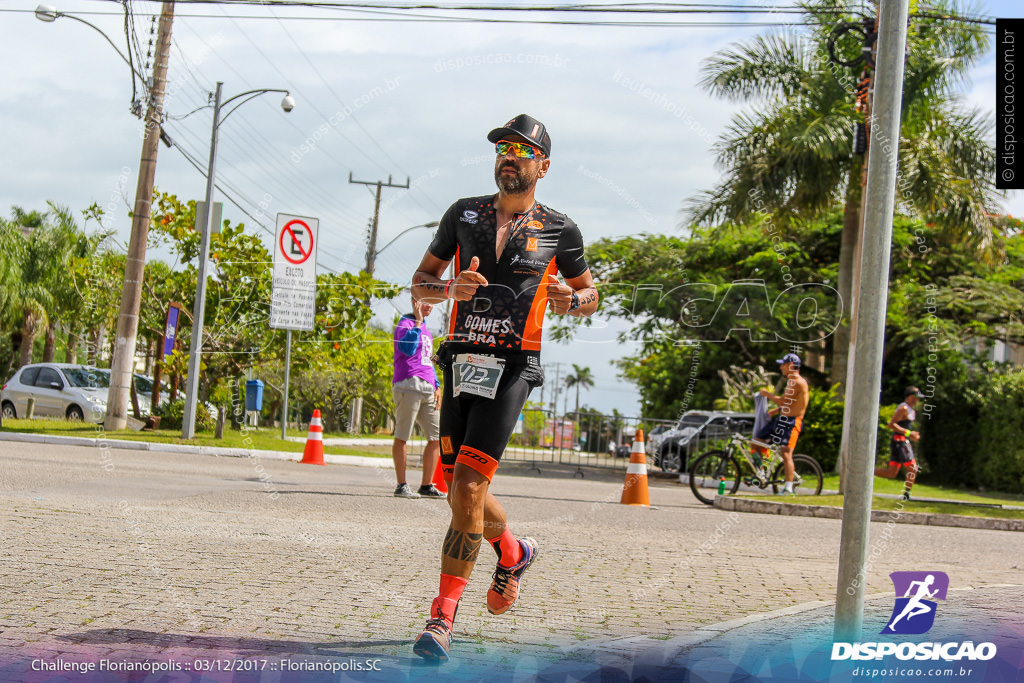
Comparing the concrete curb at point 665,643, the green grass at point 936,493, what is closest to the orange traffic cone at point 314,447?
the green grass at point 936,493

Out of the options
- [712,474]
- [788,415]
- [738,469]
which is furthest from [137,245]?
[788,415]

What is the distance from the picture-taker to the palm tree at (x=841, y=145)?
18.9 meters

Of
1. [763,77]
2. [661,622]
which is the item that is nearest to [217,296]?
[763,77]

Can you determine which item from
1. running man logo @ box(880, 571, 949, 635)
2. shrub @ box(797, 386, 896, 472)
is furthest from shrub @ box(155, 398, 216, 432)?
running man logo @ box(880, 571, 949, 635)

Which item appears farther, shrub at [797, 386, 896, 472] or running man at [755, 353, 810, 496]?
shrub at [797, 386, 896, 472]

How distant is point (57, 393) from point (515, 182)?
1986 cm

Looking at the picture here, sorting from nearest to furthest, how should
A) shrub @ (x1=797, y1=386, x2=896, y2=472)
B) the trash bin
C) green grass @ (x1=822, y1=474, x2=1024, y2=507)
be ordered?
green grass @ (x1=822, y1=474, x2=1024, y2=507), the trash bin, shrub @ (x1=797, y1=386, x2=896, y2=472)

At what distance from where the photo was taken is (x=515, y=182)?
13.8ft

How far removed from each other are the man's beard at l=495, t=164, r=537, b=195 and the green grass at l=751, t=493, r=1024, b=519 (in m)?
9.96

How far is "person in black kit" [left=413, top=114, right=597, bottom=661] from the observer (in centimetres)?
400

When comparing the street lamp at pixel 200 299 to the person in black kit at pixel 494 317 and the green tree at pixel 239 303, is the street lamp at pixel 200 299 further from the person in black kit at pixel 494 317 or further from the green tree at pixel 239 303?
the person in black kit at pixel 494 317

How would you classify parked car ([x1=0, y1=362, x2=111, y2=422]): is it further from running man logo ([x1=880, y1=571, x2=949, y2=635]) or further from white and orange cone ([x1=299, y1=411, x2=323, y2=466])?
running man logo ([x1=880, y1=571, x2=949, y2=635])

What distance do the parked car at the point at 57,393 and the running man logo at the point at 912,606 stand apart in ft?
63.9

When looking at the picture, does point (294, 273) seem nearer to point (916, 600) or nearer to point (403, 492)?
point (403, 492)
